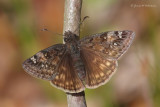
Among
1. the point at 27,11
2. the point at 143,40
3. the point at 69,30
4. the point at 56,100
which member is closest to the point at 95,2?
the point at 143,40

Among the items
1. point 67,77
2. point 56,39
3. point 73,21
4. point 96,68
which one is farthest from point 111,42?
point 56,39

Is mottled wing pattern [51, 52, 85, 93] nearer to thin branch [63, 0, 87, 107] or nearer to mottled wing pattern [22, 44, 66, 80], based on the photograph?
mottled wing pattern [22, 44, 66, 80]

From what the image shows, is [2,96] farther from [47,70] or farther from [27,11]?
[47,70]

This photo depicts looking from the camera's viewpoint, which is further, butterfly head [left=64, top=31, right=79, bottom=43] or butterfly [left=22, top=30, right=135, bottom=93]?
butterfly [left=22, top=30, right=135, bottom=93]

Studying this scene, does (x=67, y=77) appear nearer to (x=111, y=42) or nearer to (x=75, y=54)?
(x=75, y=54)

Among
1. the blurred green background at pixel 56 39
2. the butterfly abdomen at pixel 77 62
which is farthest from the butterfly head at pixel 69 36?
the blurred green background at pixel 56 39

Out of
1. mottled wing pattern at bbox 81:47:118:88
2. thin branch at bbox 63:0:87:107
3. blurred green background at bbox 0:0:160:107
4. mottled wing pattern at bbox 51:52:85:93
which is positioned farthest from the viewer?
blurred green background at bbox 0:0:160:107

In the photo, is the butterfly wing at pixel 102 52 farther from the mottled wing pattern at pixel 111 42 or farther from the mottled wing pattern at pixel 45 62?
the mottled wing pattern at pixel 45 62

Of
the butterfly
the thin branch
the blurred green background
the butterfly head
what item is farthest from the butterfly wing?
the blurred green background
